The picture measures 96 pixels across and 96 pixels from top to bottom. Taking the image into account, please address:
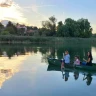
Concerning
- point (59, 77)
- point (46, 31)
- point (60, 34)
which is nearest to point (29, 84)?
point (59, 77)

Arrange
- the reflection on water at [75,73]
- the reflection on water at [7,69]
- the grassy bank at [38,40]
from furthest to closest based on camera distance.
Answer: the grassy bank at [38,40], the reflection on water at [7,69], the reflection on water at [75,73]

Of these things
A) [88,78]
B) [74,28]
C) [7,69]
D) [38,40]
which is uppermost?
[74,28]

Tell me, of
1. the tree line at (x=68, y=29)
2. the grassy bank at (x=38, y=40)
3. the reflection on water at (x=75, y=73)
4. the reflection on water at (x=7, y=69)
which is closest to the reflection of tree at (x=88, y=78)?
the reflection on water at (x=75, y=73)

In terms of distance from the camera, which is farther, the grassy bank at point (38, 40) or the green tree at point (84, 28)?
the green tree at point (84, 28)

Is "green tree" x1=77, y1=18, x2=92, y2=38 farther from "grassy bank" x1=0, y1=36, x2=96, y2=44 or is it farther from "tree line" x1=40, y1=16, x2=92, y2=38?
"grassy bank" x1=0, y1=36, x2=96, y2=44

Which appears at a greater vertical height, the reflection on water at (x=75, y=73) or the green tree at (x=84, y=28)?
the green tree at (x=84, y=28)

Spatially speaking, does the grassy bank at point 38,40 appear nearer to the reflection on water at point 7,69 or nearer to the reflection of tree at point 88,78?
the reflection on water at point 7,69

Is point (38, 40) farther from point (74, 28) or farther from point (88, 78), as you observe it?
point (88, 78)

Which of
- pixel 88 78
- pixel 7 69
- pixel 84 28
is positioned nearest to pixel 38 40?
pixel 84 28

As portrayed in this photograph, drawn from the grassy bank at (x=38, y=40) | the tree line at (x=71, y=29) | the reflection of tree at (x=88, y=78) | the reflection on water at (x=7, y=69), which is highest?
the tree line at (x=71, y=29)

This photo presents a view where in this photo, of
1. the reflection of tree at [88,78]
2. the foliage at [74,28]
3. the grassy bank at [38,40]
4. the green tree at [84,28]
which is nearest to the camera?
the reflection of tree at [88,78]

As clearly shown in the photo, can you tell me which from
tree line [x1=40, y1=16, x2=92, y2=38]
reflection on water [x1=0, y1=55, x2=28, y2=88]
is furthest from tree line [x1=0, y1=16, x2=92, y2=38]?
reflection on water [x1=0, y1=55, x2=28, y2=88]

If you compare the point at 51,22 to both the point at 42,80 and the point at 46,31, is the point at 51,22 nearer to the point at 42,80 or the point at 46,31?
the point at 46,31

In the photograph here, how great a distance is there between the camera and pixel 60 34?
10594cm
